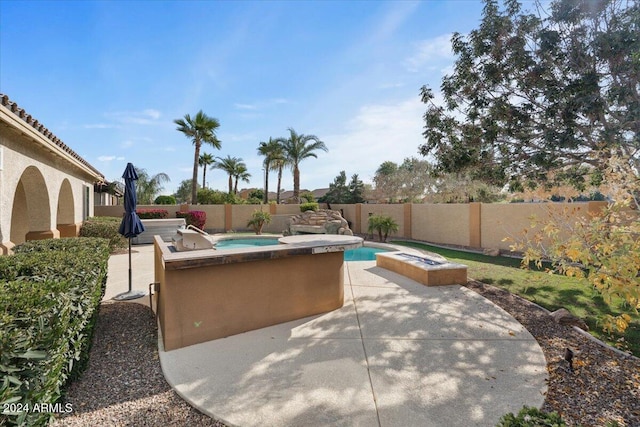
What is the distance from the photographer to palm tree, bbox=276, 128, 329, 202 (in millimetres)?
30172

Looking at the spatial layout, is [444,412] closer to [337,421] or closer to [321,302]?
[337,421]

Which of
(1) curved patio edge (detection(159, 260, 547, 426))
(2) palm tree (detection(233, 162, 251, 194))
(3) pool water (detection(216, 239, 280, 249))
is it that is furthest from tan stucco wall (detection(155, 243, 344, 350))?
(2) palm tree (detection(233, 162, 251, 194))

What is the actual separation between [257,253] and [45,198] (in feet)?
28.1

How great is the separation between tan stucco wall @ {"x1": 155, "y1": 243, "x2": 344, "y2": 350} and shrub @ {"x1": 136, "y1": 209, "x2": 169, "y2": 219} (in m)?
19.6

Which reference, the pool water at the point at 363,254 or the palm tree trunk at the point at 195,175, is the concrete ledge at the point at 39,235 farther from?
the palm tree trunk at the point at 195,175

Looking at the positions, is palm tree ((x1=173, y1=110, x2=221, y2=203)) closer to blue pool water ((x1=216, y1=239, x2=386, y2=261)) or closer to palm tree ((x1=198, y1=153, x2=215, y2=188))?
blue pool water ((x1=216, y1=239, x2=386, y2=261))

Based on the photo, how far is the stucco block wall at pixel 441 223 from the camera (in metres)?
14.6

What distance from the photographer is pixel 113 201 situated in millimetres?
29500

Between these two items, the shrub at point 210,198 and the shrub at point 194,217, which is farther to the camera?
the shrub at point 210,198

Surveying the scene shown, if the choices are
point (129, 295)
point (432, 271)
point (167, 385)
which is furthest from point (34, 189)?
point (432, 271)

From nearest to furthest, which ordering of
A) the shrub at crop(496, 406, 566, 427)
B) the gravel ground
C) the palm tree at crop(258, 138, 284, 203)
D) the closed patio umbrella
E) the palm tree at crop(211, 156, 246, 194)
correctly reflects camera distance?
the shrub at crop(496, 406, 566, 427) < the gravel ground < the closed patio umbrella < the palm tree at crop(258, 138, 284, 203) < the palm tree at crop(211, 156, 246, 194)

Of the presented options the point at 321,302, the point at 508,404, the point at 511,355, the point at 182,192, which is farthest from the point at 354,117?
the point at 182,192

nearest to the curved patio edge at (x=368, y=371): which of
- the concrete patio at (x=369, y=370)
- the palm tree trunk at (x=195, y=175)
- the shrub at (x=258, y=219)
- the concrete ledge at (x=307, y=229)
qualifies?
the concrete patio at (x=369, y=370)

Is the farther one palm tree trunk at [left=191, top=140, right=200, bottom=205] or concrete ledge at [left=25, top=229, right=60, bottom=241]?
palm tree trunk at [left=191, top=140, right=200, bottom=205]
